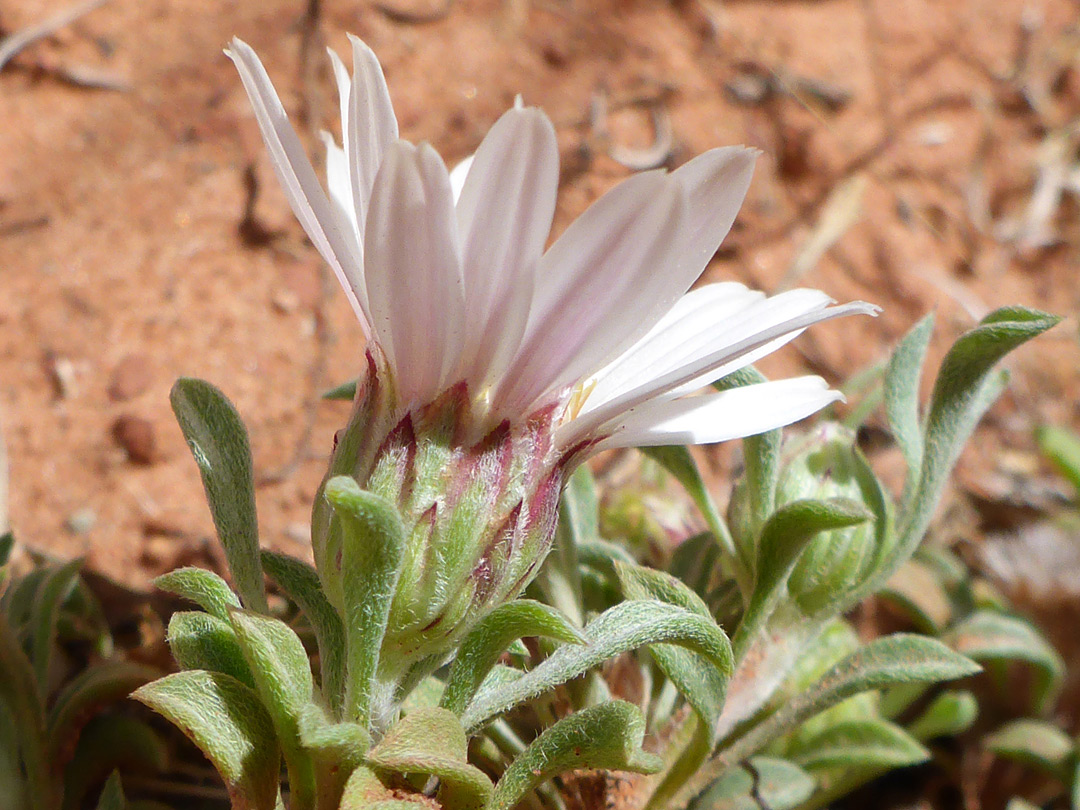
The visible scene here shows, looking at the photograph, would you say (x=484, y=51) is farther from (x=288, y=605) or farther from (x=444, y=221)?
(x=444, y=221)

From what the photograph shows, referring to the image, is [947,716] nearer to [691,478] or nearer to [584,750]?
[691,478]

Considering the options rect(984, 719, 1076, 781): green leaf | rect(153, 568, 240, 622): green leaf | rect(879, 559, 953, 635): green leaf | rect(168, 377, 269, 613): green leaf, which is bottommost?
rect(984, 719, 1076, 781): green leaf

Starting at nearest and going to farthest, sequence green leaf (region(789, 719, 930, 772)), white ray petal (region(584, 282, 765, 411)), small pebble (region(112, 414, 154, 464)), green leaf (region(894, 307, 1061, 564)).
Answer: white ray petal (region(584, 282, 765, 411))
green leaf (region(894, 307, 1061, 564))
green leaf (region(789, 719, 930, 772))
small pebble (region(112, 414, 154, 464))

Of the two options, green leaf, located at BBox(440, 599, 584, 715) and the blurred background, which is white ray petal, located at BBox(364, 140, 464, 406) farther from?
the blurred background

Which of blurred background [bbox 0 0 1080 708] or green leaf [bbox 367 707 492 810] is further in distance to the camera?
blurred background [bbox 0 0 1080 708]

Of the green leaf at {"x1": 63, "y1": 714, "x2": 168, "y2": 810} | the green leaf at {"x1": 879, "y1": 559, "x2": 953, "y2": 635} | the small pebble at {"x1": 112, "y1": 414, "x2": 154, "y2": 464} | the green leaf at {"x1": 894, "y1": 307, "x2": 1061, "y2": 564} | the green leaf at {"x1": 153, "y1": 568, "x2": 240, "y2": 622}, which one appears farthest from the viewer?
the small pebble at {"x1": 112, "y1": 414, "x2": 154, "y2": 464}

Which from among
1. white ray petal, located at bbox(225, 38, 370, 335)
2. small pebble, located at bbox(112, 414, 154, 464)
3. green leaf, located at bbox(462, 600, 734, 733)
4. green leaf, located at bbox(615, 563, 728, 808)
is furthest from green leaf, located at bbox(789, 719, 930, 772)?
small pebble, located at bbox(112, 414, 154, 464)
